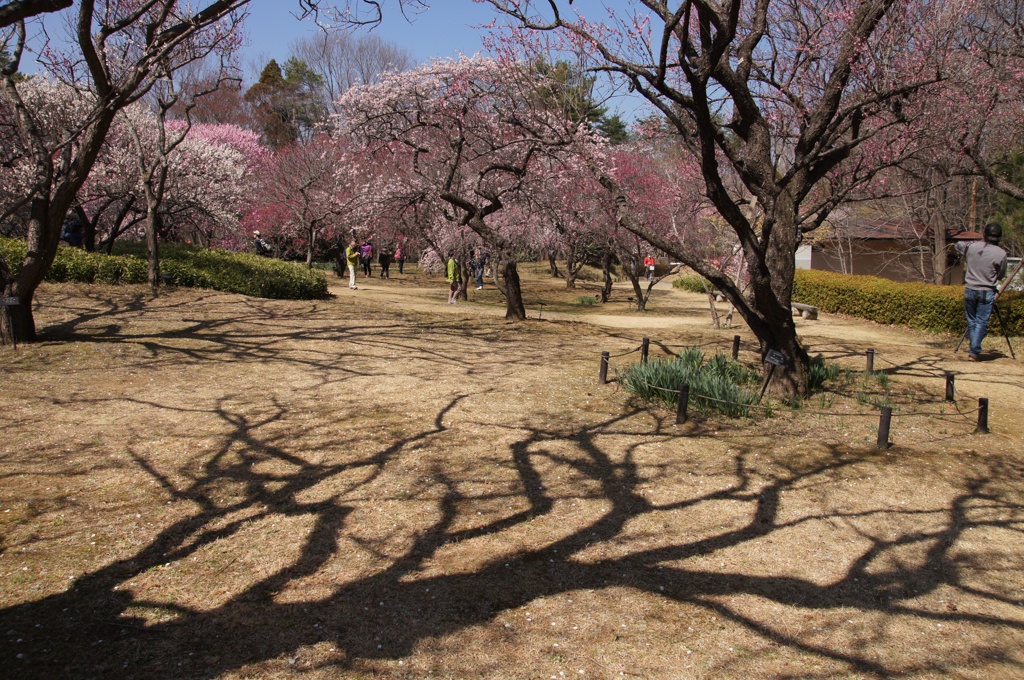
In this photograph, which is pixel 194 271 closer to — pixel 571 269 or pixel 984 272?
pixel 984 272

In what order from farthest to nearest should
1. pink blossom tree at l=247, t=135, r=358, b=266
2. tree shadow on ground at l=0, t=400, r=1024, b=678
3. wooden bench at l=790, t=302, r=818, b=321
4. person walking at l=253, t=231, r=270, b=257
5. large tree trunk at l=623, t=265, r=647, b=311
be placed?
pink blossom tree at l=247, t=135, r=358, b=266, person walking at l=253, t=231, r=270, b=257, large tree trunk at l=623, t=265, r=647, b=311, wooden bench at l=790, t=302, r=818, b=321, tree shadow on ground at l=0, t=400, r=1024, b=678

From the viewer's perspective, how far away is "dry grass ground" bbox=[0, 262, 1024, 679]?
3.30 meters

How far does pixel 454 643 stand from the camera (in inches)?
130

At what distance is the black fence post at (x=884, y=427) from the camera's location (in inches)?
241

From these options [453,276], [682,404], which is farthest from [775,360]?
[453,276]

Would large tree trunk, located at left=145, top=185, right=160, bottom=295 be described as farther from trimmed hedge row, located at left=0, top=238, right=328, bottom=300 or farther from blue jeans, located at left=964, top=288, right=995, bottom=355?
blue jeans, located at left=964, top=288, right=995, bottom=355

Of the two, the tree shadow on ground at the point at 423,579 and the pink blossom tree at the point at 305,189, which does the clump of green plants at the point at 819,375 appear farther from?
the pink blossom tree at the point at 305,189

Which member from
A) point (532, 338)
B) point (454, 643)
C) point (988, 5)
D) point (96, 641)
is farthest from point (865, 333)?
point (96, 641)

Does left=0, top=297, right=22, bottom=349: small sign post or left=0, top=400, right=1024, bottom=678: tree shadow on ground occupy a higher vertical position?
left=0, top=297, right=22, bottom=349: small sign post

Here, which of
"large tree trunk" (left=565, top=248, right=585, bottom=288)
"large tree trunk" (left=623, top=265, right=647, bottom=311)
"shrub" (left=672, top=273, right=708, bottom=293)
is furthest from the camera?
"shrub" (left=672, top=273, right=708, bottom=293)

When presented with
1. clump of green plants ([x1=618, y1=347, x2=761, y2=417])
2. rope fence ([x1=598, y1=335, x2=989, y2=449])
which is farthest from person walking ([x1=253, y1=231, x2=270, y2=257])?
rope fence ([x1=598, y1=335, x2=989, y2=449])

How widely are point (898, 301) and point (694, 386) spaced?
11.3 metres

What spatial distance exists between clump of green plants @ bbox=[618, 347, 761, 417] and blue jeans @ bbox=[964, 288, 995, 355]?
15.3 ft

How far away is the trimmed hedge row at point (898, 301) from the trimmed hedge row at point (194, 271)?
12733 mm
